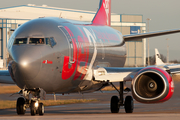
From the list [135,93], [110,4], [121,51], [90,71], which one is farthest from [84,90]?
[110,4]

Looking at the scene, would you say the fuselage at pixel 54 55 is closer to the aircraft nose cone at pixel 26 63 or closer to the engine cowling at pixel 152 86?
the aircraft nose cone at pixel 26 63

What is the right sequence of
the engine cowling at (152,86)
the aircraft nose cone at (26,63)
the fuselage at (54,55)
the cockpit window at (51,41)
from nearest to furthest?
the aircraft nose cone at (26,63) < the fuselage at (54,55) < the cockpit window at (51,41) < the engine cowling at (152,86)

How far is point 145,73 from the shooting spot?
14727 millimetres

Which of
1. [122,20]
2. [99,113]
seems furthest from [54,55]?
[122,20]

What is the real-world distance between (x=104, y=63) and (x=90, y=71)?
1.90 m

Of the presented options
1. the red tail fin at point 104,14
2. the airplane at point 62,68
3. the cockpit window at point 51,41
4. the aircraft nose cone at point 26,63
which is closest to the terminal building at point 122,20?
the red tail fin at point 104,14

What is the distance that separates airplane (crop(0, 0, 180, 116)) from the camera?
13.5 meters

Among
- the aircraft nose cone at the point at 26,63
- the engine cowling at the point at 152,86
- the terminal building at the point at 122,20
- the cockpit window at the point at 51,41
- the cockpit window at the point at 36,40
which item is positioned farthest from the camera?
the terminal building at the point at 122,20

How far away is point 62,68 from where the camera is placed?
47.0 feet

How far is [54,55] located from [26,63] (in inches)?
48.1

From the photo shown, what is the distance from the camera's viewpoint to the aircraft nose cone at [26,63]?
13.1 metres

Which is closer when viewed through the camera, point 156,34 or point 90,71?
point 90,71

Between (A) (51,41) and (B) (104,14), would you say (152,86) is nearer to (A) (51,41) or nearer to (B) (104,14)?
(A) (51,41)

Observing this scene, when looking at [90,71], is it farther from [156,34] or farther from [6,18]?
[6,18]
